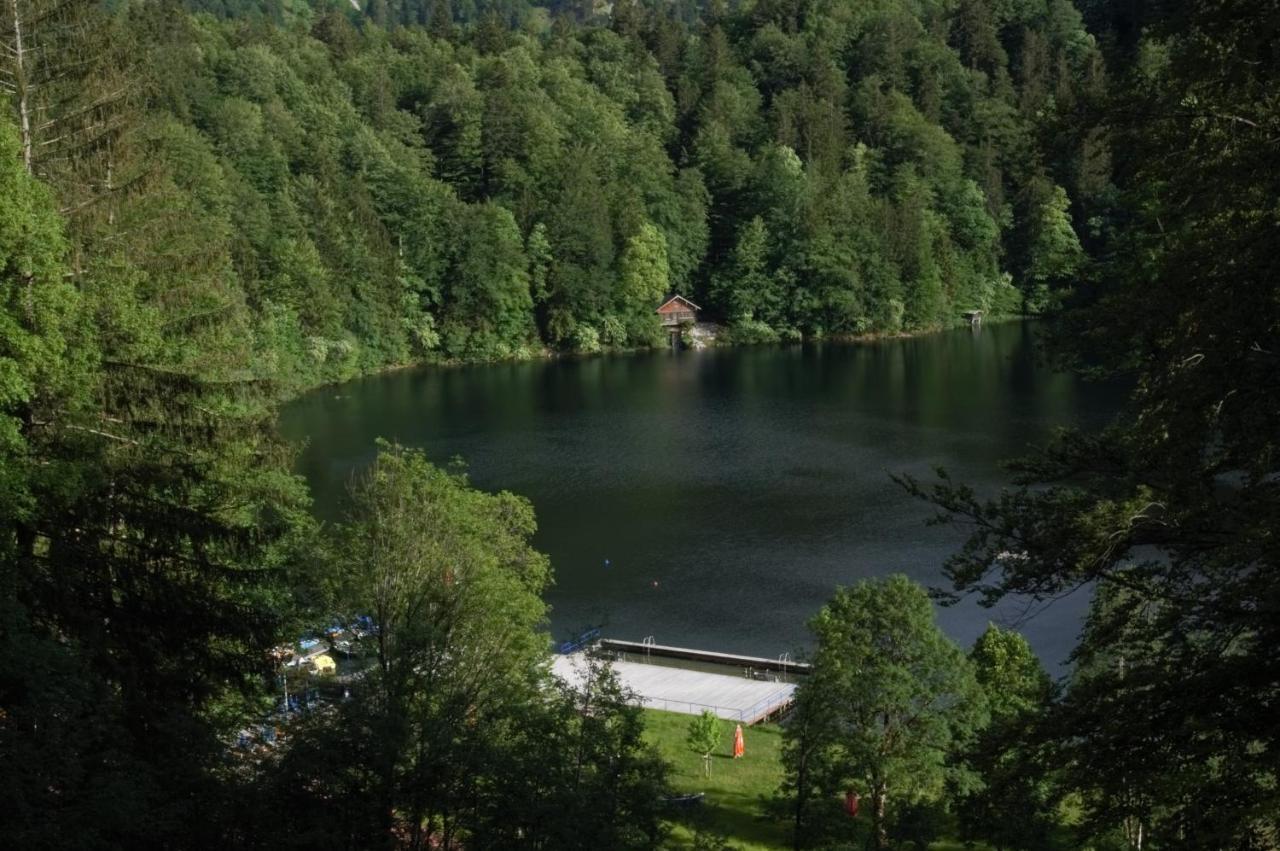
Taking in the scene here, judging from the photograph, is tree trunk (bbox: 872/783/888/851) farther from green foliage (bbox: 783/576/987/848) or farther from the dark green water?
the dark green water

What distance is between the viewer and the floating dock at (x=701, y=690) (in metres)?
23.9

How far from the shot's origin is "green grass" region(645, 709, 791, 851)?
18.1m

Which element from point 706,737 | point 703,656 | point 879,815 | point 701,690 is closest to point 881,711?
point 879,815

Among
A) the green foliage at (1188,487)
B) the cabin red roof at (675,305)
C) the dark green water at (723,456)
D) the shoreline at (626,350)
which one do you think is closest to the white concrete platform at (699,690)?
the dark green water at (723,456)

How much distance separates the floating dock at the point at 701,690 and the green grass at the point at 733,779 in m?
0.44

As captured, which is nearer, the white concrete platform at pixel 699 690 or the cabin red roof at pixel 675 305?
the white concrete platform at pixel 699 690

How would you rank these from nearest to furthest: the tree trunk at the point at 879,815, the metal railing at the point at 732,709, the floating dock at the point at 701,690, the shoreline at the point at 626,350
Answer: the tree trunk at the point at 879,815
the metal railing at the point at 732,709
the floating dock at the point at 701,690
the shoreline at the point at 626,350

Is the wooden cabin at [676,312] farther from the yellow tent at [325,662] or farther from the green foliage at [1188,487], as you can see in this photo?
the green foliage at [1188,487]

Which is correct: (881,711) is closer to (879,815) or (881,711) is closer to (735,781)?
(879,815)

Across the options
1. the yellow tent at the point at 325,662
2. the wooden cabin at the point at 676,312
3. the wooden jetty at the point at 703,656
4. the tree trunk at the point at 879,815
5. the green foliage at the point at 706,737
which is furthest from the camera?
the wooden cabin at the point at 676,312

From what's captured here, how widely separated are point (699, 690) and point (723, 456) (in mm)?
17876

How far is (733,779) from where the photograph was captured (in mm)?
20641

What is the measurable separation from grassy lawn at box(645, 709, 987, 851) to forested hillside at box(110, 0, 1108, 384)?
30847 millimetres

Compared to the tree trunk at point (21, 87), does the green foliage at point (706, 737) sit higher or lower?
lower
